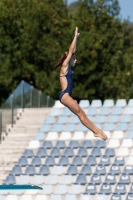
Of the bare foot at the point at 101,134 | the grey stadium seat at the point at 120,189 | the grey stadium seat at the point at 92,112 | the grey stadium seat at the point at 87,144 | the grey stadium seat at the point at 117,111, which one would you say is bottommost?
the grey stadium seat at the point at 120,189

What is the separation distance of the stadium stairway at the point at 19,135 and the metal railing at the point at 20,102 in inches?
10.9

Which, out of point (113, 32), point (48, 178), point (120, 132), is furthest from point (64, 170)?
point (113, 32)

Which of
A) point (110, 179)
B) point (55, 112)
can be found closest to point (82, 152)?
point (110, 179)

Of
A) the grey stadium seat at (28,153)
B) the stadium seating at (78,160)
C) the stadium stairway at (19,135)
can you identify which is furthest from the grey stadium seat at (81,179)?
the stadium stairway at (19,135)

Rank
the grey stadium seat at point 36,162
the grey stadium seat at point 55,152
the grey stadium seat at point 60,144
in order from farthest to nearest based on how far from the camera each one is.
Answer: the grey stadium seat at point 60,144 → the grey stadium seat at point 55,152 → the grey stadium seat at point 36,162

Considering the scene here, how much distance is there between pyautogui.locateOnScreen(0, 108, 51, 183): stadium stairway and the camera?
1086 inches

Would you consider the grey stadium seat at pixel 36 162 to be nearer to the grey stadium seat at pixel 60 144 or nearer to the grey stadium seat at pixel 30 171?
the grey stadium seat at pixel 30 171

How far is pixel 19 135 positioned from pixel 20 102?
4.21 feet

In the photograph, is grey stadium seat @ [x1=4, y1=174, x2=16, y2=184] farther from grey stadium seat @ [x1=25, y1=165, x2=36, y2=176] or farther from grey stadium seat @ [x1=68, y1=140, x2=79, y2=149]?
grey stadium seat @ [x1=68, y1=140, x2=79, y2=149]

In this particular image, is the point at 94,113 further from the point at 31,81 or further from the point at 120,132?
the point at 31,81

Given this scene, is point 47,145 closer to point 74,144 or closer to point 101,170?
point 74,144

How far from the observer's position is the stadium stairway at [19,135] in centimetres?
2759

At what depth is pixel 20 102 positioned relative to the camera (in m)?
29.7

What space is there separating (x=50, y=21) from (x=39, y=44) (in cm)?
134
